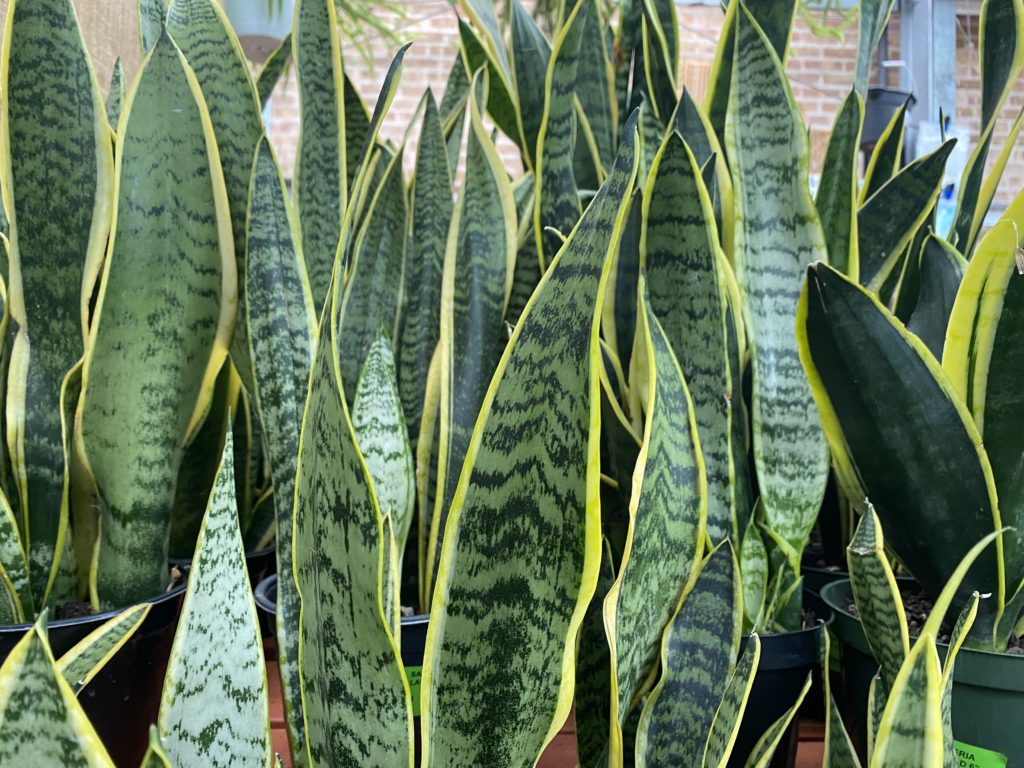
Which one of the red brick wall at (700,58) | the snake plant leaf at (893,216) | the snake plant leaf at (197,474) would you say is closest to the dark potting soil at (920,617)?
the snake plant leaf at (893,216)

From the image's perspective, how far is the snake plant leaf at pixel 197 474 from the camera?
0.65 metres

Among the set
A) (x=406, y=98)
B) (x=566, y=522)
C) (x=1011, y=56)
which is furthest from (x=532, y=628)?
(x=406, y=98)

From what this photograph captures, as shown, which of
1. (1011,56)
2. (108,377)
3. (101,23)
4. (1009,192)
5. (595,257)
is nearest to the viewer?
(595,257)

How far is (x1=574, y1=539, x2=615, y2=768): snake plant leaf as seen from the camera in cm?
46

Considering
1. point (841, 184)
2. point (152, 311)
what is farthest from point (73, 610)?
point (841, 184)

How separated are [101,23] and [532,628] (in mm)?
1108

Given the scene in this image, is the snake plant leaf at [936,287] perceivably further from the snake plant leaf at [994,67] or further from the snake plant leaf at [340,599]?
the snake plant leaf at [340,599]

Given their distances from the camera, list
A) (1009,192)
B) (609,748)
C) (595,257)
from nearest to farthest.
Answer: (595,257), (609,748), (1009,192)

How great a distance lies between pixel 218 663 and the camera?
36cm

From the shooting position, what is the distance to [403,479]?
55 cm

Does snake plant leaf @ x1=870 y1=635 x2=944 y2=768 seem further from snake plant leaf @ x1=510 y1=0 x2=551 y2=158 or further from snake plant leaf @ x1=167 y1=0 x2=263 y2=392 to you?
snake plant leaf @ x1=510 y1=0 x2=551 y2=158

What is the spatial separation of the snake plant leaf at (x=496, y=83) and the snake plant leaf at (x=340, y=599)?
0.53 meters

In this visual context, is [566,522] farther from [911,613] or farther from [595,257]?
[911,613]

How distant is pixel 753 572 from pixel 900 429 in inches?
5.2
